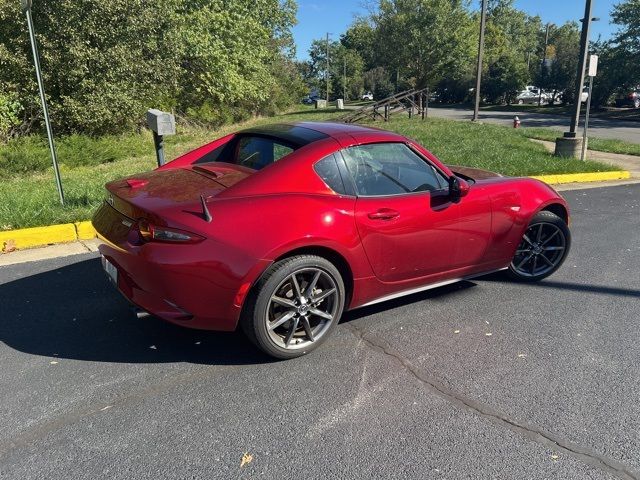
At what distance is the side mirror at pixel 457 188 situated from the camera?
12.3ft

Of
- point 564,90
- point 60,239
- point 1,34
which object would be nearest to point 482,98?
point 564,90

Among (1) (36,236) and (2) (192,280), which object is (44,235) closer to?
(1) (36,236)

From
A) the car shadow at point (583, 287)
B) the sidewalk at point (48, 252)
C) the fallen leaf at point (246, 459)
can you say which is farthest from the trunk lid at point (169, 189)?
the car shadow at point (583, 287)

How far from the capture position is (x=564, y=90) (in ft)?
141

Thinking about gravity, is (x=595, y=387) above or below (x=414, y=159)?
below

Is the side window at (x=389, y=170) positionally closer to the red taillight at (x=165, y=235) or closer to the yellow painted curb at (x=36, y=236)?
the red taillight at (x=165, y=235)

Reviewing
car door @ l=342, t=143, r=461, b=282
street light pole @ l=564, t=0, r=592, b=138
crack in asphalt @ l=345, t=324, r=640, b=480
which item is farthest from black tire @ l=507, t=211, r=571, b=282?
street light pole @ l=564, t=0, r=592, b=138

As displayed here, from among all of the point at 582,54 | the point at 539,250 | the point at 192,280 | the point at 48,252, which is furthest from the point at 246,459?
the point at 582,54

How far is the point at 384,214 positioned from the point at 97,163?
36.5 ft

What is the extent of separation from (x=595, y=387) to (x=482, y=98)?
174 feet

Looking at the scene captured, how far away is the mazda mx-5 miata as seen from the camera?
9.68 ft

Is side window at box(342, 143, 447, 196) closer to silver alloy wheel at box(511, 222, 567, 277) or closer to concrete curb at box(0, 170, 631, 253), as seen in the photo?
silver alloy wheel at box(511, 222, 567, 277)

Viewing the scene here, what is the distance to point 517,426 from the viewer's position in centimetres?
263

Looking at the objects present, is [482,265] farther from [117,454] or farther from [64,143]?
[64,143]
